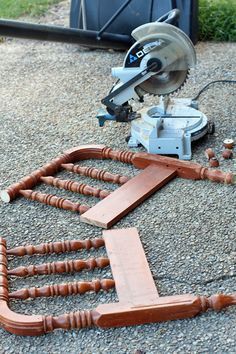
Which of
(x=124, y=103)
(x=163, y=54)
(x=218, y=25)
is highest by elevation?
(x=163, y=54)

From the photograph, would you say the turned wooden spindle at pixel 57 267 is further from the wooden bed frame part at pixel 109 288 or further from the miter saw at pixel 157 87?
the miter saw at pixel 157 87

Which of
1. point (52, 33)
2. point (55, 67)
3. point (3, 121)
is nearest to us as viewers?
point (52, 33)

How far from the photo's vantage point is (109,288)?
228 centimetres

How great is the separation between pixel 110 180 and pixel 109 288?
0.78 m

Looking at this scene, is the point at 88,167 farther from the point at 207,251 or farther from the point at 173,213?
the point at 207,251

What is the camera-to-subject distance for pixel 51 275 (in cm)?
239

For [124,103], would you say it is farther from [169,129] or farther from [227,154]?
[227,154]

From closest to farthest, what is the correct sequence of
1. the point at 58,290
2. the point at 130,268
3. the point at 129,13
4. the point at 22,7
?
the point at 58,290
the point at 130,268
the point at 129,13
the point at 22,7

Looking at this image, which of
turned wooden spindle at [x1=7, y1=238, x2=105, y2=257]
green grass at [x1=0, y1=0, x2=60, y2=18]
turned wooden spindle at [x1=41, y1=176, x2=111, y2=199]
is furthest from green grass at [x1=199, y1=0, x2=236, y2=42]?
turned wooden spindle at [x1=7, y1=238, x2=105, y2=257]

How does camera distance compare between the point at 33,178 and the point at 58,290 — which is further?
the point at 33,178

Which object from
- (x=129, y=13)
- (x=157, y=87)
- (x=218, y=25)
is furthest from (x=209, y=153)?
(x=218, y=25)

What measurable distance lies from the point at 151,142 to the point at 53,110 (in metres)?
0.92

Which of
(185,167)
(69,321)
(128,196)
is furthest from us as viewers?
(185,167)

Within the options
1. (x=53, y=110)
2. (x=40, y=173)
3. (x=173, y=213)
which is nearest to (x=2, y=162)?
(x=40, y=173)
